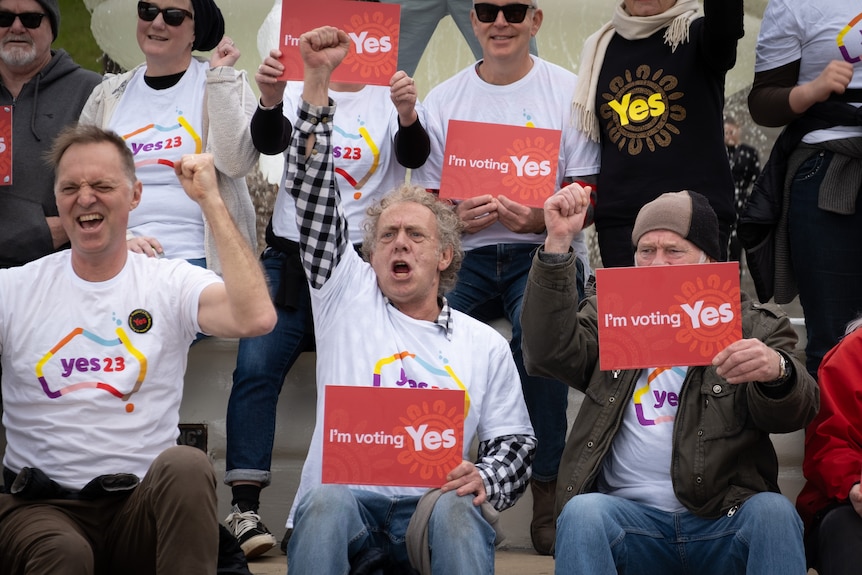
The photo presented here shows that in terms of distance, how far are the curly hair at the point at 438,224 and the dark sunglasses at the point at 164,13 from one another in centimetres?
119

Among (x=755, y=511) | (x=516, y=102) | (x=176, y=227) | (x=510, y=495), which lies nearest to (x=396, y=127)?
(x=516, y=102)

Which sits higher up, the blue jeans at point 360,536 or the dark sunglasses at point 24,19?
the dark sunglasses at point 24,19

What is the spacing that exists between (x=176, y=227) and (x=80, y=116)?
26.8 inches

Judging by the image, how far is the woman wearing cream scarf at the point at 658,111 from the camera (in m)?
4.96

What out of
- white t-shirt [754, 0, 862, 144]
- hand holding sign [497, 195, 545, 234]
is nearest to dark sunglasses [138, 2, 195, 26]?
hand holding sign [497, 195, 545, 234]

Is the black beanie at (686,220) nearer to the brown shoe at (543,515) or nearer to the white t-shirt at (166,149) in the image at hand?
the brown shoe at (543,515)

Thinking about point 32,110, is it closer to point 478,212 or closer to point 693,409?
point 478,212

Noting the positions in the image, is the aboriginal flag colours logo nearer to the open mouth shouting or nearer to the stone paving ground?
the open mouth shouting

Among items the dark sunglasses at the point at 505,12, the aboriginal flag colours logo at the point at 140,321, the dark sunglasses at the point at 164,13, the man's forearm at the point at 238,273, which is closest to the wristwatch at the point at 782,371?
the man's forearm at the point at 238,273

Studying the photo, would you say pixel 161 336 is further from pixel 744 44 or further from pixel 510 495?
pixel 744 44

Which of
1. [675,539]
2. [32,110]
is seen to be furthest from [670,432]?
[32,110]

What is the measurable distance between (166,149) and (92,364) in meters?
1.40

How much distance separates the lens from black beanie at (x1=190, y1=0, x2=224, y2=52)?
536 centimetres

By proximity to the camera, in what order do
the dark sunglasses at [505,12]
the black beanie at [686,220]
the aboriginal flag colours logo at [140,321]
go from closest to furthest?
the aboriginal flag colours logo at [140,321] < the black beanie at [686,220] < the dark sunglasses at [505,12]
